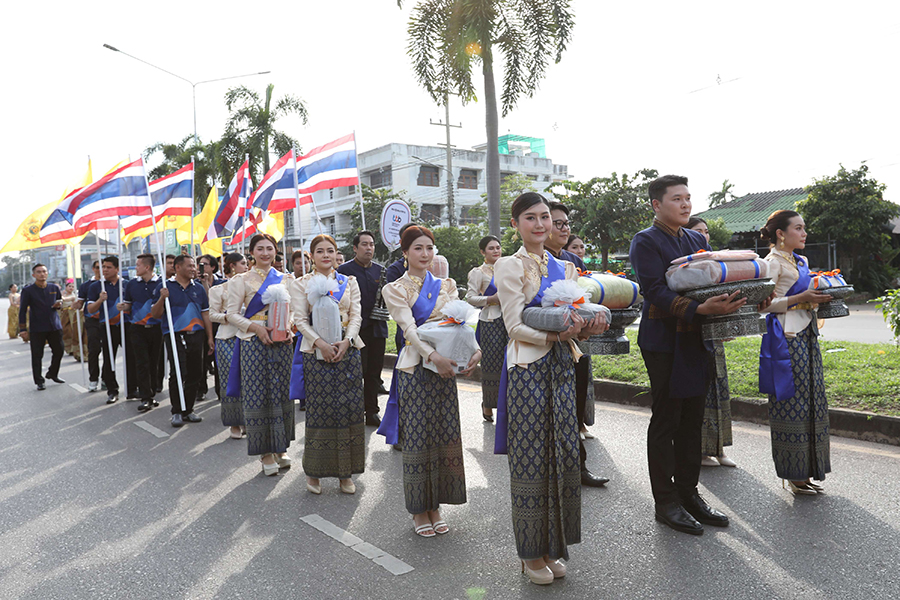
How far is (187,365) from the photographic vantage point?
8180 mm

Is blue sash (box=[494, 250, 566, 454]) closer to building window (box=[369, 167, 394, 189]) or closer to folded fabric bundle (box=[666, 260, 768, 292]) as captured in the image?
folded fabric bundle (box=[666, 260, 768, 292])

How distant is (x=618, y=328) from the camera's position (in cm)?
418

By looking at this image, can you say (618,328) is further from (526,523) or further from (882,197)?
(882,197)

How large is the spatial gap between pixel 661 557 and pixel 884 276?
2510 cm

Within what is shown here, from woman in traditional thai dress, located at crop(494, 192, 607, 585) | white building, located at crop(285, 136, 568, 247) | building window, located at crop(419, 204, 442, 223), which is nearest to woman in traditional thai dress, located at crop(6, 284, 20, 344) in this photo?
white building, located at crop(285, 136, 568, 247)

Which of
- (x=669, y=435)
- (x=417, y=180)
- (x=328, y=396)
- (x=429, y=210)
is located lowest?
(x=669, y=435)

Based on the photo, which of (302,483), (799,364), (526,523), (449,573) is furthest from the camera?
(302,483)

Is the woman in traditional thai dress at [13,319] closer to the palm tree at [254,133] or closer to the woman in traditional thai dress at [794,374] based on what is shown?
the palm tree at [254,133]

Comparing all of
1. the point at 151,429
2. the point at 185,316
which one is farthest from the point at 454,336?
the point at 185,316

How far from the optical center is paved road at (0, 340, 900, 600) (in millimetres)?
3361

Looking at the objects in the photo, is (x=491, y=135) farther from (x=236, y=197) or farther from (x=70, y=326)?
(x=70, y=326)

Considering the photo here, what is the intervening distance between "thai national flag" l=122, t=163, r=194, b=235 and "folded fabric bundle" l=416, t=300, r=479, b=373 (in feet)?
25.0

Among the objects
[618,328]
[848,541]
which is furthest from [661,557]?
[618,328]

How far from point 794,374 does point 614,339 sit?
1.34 meters
